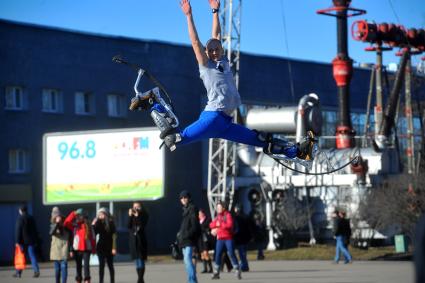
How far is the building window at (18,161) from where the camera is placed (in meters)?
46.9

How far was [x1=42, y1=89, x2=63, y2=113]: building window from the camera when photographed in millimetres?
47938

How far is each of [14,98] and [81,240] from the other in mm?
25078

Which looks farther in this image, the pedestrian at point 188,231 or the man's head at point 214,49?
the pedestrian at point 188,231

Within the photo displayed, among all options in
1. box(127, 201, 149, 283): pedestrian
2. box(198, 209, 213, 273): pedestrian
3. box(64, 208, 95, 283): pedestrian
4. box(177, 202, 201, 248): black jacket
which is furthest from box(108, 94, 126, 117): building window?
box(177, 202, 201, 248): black jacket

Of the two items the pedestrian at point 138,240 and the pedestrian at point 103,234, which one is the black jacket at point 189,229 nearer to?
the pedestrian at point 138,240

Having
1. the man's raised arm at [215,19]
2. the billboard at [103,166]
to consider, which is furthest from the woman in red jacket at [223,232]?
the man's raised arm at [215,19]

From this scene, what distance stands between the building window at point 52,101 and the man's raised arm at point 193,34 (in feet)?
123

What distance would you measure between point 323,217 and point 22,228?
20.4 metres

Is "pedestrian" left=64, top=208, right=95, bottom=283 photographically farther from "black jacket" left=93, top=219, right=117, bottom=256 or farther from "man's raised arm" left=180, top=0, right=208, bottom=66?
"man's raised arm" left=180, top=0, right=208, bottom=66

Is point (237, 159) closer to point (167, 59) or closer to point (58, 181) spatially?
point (167, 59)

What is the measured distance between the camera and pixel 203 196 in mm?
54562

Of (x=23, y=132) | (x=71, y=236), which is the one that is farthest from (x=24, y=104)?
(x=71, y=236)

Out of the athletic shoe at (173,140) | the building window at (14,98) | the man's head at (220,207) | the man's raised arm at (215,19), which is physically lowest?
the man's head at (220,207)

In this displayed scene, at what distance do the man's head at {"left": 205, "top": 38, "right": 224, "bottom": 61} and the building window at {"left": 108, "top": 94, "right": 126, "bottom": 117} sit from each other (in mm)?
39837
